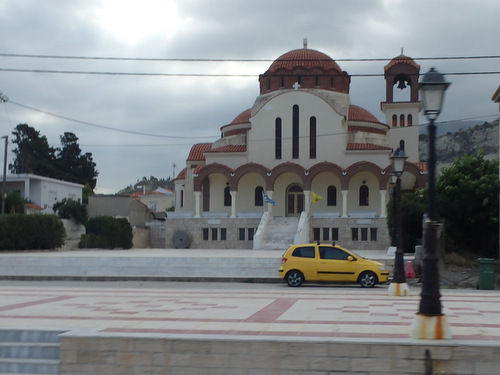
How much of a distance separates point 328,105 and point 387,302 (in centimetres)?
3631

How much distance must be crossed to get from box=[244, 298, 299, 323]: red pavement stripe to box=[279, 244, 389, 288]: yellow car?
6.25 m

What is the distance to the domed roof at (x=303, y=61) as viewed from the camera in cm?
5388

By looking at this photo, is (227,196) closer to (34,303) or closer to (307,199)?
(307,199)

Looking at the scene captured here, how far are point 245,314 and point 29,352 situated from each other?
407 cm

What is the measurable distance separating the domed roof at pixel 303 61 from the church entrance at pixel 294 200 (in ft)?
33.0

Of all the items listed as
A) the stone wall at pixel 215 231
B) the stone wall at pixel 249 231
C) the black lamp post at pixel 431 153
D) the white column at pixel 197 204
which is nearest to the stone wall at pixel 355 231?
the stone wall at pixel 249 231

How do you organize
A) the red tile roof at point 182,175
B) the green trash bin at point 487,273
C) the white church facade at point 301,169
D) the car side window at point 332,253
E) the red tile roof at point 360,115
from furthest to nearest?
the red tile roof at point 182,175 → the red tile roof at point 360,115 → the white church facade at point 301,169 → the car side window at point 332,253 → the green trash bin at point 487,273

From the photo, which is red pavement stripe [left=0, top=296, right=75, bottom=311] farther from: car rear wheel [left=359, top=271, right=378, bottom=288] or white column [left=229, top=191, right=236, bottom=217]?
white column [left=229, top=191, right=236, bottom=217]

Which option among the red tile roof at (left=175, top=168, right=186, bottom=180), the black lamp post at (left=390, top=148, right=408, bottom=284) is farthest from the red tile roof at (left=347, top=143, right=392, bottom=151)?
the black lamp post at (left=390, top=148, right=408, bottom=284)

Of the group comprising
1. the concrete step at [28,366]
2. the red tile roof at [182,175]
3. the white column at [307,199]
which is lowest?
the concrete step at [28,366]

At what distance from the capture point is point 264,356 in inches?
351

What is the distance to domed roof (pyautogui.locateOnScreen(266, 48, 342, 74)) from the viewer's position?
53875 mm

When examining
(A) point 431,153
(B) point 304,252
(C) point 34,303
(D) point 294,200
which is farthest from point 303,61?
(A) point 431,153

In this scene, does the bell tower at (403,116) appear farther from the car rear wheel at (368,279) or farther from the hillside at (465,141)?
the hillside at (465,141)
